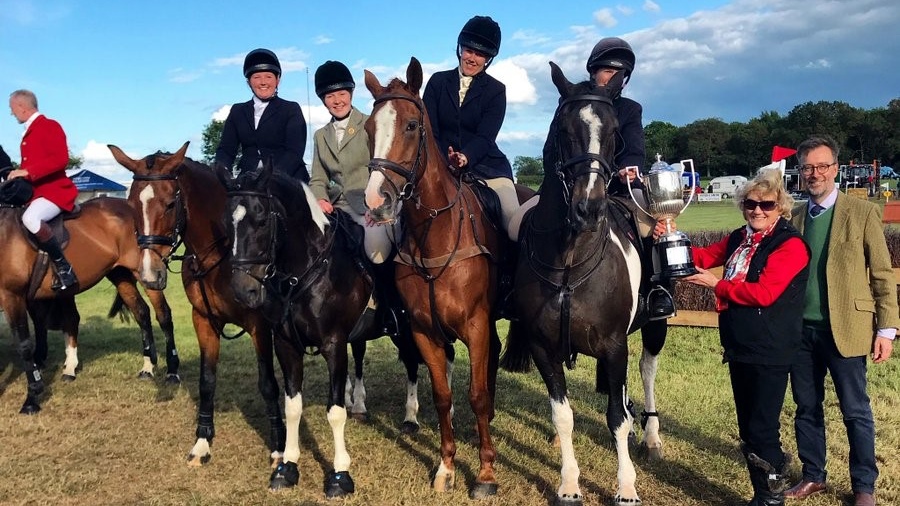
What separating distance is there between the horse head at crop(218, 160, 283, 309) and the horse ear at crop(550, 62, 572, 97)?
1993mm

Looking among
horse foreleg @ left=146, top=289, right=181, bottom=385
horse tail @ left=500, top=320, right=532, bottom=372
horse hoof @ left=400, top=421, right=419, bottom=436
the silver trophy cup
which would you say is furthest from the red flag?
horse foreleg @ left=146, top=289, right=181, bottom=385

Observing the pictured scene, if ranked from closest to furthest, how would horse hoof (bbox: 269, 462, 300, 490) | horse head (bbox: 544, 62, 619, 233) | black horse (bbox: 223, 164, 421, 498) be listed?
horse head (bbox: 544, 62, 619, 233) → black horse (bbox: 223, 164, 421, 498) → horse hoof (bbox: 269, 462, 300, 490)

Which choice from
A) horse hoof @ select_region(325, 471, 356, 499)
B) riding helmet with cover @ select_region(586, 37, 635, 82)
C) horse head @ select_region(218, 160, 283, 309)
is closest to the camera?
horse head @ select_region(218, 160, 283, 309)

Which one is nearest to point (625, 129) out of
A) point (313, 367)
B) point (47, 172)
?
point (313, 367)

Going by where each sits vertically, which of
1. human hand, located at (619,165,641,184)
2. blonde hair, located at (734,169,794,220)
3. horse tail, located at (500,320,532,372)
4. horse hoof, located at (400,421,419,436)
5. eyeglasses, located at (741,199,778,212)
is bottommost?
horse hoof, located at (400,421,419,436)

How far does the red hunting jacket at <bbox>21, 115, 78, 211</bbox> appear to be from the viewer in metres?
6.98

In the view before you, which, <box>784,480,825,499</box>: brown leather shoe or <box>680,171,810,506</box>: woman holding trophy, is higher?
<box>680,171,810,506</box>: woman holding trophy

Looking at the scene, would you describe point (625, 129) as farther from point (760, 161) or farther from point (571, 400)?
point (760, 161)

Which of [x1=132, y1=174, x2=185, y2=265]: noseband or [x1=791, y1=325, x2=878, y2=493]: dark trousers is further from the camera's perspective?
[x1=132, y1=174, x2=185, y2=265]: noseband

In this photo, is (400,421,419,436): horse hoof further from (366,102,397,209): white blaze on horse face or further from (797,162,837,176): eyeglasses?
(797,162,837,176): eyeglasses

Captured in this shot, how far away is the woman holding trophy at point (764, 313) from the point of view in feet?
11.5

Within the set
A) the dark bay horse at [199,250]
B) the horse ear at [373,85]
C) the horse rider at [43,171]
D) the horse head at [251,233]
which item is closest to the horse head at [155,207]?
the dark bay horse at [199,250]

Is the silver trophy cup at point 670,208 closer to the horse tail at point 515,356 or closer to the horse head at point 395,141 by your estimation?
the horse head at point 395,141

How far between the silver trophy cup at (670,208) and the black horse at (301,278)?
2.29 m
